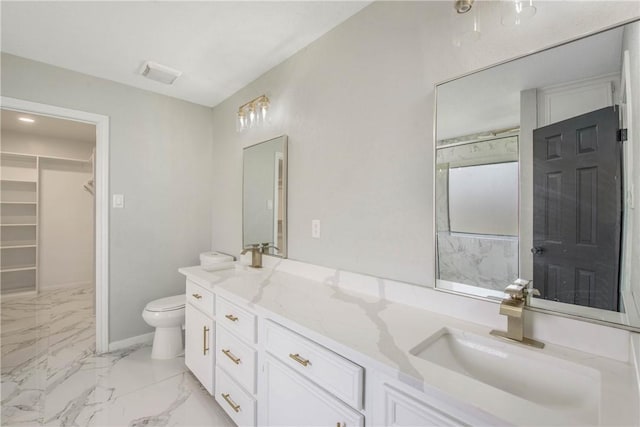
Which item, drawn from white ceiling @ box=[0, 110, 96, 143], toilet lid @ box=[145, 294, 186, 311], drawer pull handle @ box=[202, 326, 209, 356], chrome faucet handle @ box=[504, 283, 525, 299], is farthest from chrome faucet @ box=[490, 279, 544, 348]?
white ceiling @ box=[0, 110, 96, 143]

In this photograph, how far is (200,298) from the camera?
185cm

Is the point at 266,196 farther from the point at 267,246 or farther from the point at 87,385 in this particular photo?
the point at 87,385

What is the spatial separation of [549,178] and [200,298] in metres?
1.91

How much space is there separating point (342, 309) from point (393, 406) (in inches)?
18.1

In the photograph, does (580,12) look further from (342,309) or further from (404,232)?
(342,309)

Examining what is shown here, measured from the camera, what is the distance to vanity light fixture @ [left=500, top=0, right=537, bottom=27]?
97 cm

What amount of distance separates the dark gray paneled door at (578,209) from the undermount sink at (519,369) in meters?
0.23

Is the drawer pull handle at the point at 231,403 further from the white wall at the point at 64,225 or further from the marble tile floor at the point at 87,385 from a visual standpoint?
the white wall at the point at 64,225

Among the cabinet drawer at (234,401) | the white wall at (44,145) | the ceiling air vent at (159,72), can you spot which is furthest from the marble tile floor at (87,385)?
the white wall at (44,145)

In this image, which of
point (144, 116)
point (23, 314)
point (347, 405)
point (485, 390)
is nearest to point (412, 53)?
point (485, 390)

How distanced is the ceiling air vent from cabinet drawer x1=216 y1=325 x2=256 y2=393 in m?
1.94

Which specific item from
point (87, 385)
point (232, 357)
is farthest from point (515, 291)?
point (87, 385)

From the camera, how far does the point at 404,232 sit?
1357mm

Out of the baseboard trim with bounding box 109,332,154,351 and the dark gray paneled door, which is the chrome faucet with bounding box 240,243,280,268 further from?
the dark gray paneled door
